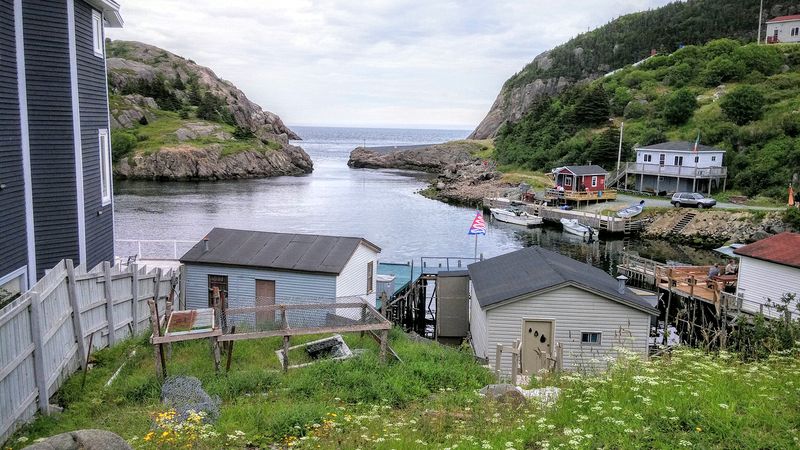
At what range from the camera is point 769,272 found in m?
24.8

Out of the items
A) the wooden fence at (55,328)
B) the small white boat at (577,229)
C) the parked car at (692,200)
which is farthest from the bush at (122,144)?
the wooden fence at (55,328)

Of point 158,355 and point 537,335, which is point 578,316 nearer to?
point 537,335

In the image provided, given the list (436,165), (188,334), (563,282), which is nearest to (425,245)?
(563,282)

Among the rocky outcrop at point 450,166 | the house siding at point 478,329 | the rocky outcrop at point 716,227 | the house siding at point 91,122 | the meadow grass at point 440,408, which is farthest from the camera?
the rocky outcrop at point 450,166

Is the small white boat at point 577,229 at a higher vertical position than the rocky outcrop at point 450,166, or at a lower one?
lower

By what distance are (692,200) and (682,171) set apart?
637 centimetres

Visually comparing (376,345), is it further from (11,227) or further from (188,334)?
(11,227)

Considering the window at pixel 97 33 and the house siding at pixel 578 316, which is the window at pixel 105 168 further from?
the house siding at pixel 578 316

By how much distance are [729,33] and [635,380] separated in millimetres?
141399

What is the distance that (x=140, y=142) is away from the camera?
103 metres

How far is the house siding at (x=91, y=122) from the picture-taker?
1777 centimetres

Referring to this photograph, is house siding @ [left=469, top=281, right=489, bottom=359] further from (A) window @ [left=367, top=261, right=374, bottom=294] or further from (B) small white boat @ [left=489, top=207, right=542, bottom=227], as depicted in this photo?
(B) small white boat @ [left=489, top=207, right=542, bottom=227]

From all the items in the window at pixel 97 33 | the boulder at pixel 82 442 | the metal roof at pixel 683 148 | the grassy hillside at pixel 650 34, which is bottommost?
the boulder at pixel 82 442

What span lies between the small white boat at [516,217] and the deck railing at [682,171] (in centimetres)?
1364
